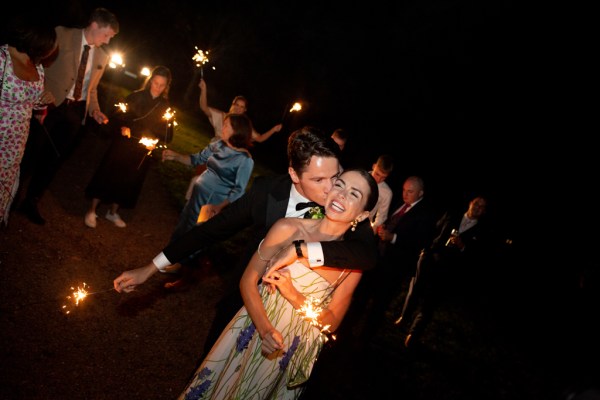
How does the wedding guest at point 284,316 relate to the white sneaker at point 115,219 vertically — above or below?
above

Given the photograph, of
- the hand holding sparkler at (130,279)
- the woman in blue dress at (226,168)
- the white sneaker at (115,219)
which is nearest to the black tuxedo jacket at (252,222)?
the hand holding sparkler at (130,279)

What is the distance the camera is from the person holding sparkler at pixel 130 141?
5.56 m

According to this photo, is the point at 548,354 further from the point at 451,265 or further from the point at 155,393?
the point at 155,393

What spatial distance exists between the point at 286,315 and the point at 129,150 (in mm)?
4677

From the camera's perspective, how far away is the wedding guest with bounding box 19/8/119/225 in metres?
4.57

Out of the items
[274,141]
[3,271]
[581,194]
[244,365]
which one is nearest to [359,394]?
[244,365]

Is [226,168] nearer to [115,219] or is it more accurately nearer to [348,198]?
[115,219]

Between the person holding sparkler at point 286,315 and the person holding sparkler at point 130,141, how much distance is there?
Result: 4.09 m

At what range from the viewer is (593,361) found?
10047 millimetres

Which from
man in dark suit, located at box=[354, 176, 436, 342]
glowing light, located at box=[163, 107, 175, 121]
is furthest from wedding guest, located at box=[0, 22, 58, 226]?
man in dark suit, located at box=[354, 176, 436, 342]

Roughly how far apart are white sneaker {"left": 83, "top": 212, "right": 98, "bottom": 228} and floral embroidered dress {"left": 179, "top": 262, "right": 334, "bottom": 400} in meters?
4.10

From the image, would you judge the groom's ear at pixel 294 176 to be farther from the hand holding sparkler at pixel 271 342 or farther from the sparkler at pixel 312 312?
the hand holding sparkler at pixel 271 342

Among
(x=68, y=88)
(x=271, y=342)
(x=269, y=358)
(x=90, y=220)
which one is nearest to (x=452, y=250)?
(x=269, y=358)

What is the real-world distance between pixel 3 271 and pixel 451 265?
6117 millimetres
